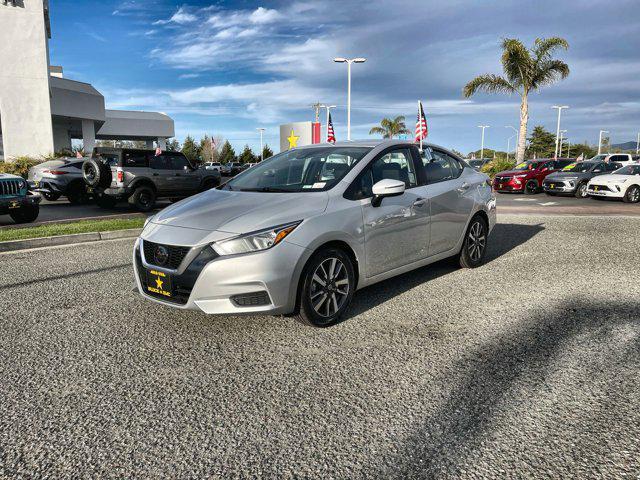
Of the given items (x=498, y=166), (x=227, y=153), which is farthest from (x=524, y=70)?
(x=227, y=153)

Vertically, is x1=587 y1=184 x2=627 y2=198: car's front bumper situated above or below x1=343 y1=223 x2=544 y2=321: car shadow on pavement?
above

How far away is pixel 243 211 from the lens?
3.94m

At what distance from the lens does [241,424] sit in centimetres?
267

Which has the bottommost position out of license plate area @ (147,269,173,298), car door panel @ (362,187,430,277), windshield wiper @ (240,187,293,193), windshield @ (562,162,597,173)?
license plate area @ (147,269,173,298)

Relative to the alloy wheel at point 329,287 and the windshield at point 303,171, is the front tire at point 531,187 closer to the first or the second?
the windshield at point 303,171

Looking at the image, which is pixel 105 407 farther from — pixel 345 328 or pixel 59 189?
pixel 59 189

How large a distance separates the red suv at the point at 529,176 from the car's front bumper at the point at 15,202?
17987 mm

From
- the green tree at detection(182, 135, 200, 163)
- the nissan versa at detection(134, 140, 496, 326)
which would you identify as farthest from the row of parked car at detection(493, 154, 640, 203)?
the green tree at detection(182, 135, 200, 163)

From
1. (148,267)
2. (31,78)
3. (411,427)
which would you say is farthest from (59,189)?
(411,427)

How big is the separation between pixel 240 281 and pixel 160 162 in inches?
472

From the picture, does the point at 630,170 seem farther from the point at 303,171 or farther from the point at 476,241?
the point at 303,171

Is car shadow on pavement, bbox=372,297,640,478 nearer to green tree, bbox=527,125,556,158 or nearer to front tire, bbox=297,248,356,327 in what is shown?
front tire, bbox=297,248,356,327

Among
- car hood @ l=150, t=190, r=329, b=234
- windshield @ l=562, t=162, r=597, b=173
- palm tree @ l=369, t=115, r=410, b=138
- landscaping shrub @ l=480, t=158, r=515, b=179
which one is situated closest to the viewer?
car hood @ l=150, t=190, r=329, b=234

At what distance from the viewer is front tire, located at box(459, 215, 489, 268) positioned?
6.08 meters
